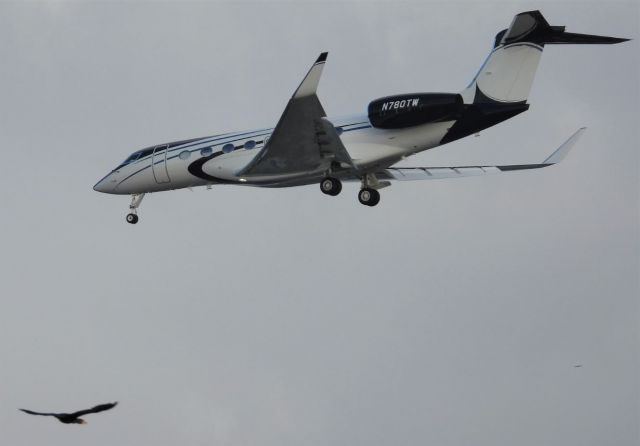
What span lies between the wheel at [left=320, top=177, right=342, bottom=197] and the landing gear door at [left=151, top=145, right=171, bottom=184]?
6.82 m

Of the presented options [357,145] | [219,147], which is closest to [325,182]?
[357,145]

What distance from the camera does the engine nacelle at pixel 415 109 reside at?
132 ft

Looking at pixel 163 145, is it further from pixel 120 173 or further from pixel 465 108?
pixel 465 108

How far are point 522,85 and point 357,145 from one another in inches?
218

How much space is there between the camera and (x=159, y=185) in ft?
154

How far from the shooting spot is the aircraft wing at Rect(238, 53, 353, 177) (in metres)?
38.3

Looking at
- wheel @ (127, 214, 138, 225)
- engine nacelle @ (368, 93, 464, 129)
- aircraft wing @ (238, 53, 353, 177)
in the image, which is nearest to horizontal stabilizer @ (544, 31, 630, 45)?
engine nacelle @ (368, 93, 464, 129)

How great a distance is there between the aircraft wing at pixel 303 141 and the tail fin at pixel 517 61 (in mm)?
4519

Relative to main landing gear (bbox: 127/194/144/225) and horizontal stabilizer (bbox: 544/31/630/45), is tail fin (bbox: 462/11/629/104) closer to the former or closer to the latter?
horizontal stabilizer (bbox: 544/31/630/45)

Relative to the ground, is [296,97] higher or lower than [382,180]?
higher

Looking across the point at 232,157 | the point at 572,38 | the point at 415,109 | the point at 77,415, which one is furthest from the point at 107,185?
the point at 77,415

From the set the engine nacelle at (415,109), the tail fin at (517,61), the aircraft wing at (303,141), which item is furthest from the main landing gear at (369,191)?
the tail fin at (517,61)

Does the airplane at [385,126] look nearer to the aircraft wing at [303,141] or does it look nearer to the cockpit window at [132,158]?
the aircraft wing at [303,141]

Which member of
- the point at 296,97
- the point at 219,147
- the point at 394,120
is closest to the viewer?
the point at 296,97
